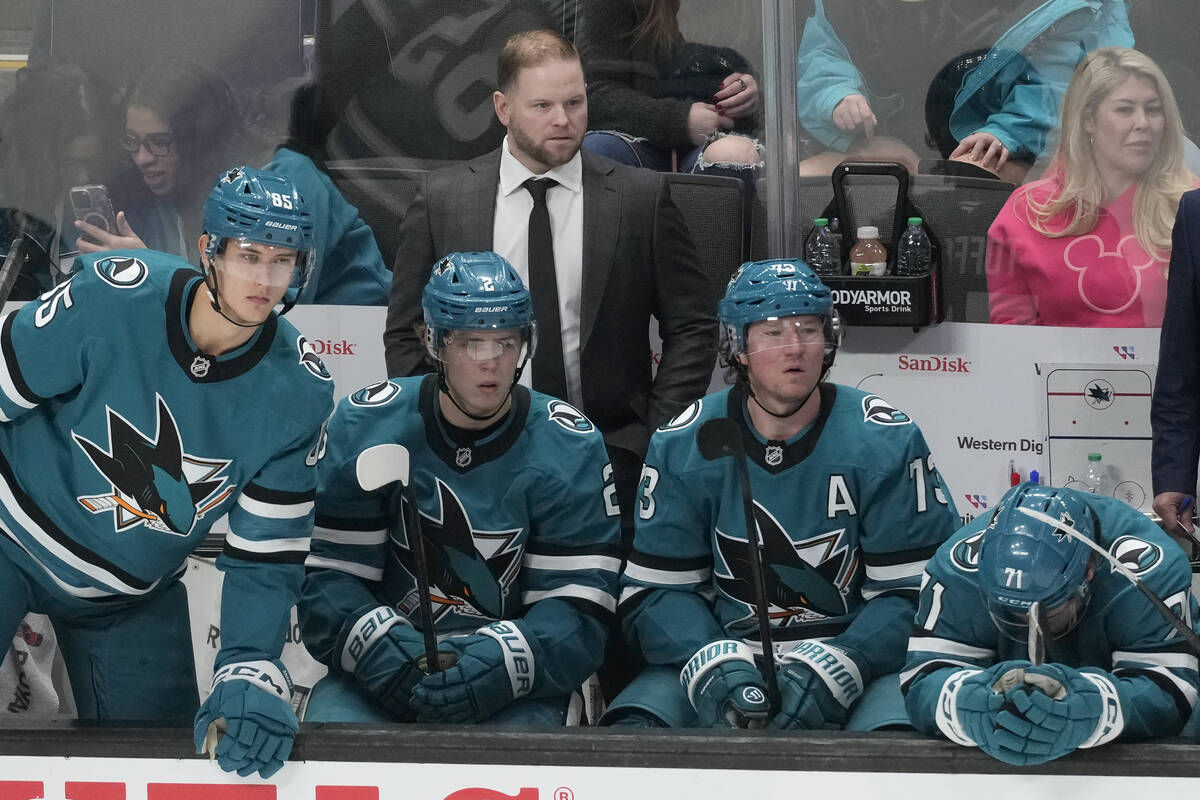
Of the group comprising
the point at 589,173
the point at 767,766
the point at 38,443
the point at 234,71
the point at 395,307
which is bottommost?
the point at 767,766

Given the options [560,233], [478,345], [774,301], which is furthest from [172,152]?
[774,301]

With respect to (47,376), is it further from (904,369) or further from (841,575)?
(904,369)

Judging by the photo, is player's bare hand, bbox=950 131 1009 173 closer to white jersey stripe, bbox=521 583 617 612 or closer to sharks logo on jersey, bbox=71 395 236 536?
white jersey stripe, bbox=521 583 617 612

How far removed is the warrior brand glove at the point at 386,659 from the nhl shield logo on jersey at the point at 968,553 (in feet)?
3.42

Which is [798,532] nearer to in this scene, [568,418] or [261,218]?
[568,418]

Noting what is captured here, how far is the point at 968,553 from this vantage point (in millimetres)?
2553

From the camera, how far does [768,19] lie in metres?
4.04

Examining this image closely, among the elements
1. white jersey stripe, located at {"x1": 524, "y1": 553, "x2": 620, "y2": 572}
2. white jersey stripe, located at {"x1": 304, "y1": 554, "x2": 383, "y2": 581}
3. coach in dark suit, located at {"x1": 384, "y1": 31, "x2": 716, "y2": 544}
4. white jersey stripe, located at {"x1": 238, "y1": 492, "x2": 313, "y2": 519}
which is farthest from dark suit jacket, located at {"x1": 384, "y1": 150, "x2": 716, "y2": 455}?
white jersey stripe, located at {"x1": 238, "y1": 492, "x2": 313, "y2": 519}

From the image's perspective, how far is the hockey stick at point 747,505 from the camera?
2.69 m

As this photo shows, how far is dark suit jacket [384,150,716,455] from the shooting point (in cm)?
349

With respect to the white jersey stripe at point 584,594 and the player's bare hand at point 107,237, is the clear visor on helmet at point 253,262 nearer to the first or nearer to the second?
the white jersey stripe at point 584,594

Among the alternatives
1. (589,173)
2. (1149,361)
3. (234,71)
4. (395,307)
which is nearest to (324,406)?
(395,307)

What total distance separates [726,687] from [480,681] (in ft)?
1.55

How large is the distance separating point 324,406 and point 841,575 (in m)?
1.11
